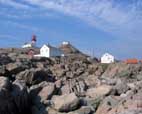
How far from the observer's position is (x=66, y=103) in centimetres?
2539

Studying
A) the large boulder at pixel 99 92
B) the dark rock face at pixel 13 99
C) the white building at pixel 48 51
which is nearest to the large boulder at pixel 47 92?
the dark rock face at pixel 13 99

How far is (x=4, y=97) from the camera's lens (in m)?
24.2

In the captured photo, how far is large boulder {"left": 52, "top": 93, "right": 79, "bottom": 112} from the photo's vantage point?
25.2m

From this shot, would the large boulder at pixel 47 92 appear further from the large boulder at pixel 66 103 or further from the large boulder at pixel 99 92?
the large boulder at pixel 99 92

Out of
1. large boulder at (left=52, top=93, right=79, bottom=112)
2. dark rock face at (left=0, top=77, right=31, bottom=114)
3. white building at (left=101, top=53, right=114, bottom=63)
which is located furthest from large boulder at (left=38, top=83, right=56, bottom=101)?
white building at (left=101, top=53, right=114, bottom=63)

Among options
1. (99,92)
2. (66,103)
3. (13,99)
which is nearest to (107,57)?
(99,92)

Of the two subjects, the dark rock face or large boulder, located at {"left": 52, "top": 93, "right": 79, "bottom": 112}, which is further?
large boulder, located at {"left": 52, "top": 93, "right": 79, "bottom": 112}

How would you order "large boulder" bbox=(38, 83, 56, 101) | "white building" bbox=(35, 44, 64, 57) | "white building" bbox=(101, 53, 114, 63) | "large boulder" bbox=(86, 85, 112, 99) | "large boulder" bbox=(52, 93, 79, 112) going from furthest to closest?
"white building" bbox=(101, 53, 114, 63)
"white building" bbox=(35, 44, 64, 57)
"large boulder" bbox=(86, 85, 112, 99)
"large boulder" bbox=(38, 83, 56, 101)
"large boulder" bbox=(52, 93, 79, 112)

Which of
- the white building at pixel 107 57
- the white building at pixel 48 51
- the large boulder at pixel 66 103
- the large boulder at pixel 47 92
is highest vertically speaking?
the white building at pixel 48 51

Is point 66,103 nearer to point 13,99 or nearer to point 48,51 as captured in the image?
point 13,99

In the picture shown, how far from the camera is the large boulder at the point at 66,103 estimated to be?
25250 millimetres

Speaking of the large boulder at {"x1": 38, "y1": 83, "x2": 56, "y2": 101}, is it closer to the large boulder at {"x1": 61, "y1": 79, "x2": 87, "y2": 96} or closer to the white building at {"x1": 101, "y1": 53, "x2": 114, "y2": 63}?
the large boulder at {"x1": 61, "y1": 79, "x2": 87, "y2": 96}

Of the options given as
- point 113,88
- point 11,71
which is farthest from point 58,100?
point 11,71

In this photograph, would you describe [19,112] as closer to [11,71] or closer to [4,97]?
[4,97]
